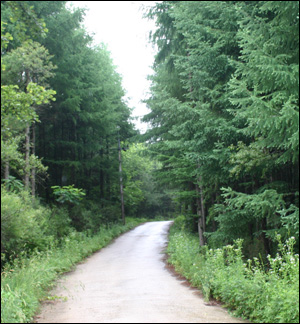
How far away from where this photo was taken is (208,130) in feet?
25.2

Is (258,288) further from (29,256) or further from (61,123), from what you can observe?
(61,123)

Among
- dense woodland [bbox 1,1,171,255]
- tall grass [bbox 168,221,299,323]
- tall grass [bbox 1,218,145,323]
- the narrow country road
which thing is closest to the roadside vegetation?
tall grass [bbox 1,218,145,323]

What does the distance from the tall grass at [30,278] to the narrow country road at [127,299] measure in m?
0.32

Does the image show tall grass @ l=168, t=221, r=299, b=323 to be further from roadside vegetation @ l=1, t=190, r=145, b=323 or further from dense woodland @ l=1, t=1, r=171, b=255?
dense woodland @ l=1, t=1, r=171, b=255

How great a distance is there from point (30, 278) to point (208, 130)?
5636mm

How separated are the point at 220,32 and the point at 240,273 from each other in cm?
600

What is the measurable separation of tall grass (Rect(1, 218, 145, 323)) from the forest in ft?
0.35

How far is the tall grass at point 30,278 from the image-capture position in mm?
5145

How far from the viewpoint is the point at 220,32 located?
795 cm

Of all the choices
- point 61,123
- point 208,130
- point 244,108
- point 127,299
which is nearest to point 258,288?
point 127,299

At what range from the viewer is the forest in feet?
16.4

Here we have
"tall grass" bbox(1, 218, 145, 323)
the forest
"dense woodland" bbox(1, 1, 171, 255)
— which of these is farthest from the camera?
"dense woodland" bbox(1, 1, 171, 255)

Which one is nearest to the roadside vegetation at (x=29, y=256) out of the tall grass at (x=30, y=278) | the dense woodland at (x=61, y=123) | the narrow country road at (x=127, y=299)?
the tall grass at (x=30, y=278)

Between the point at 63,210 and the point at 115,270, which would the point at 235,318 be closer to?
the point at 115,270
